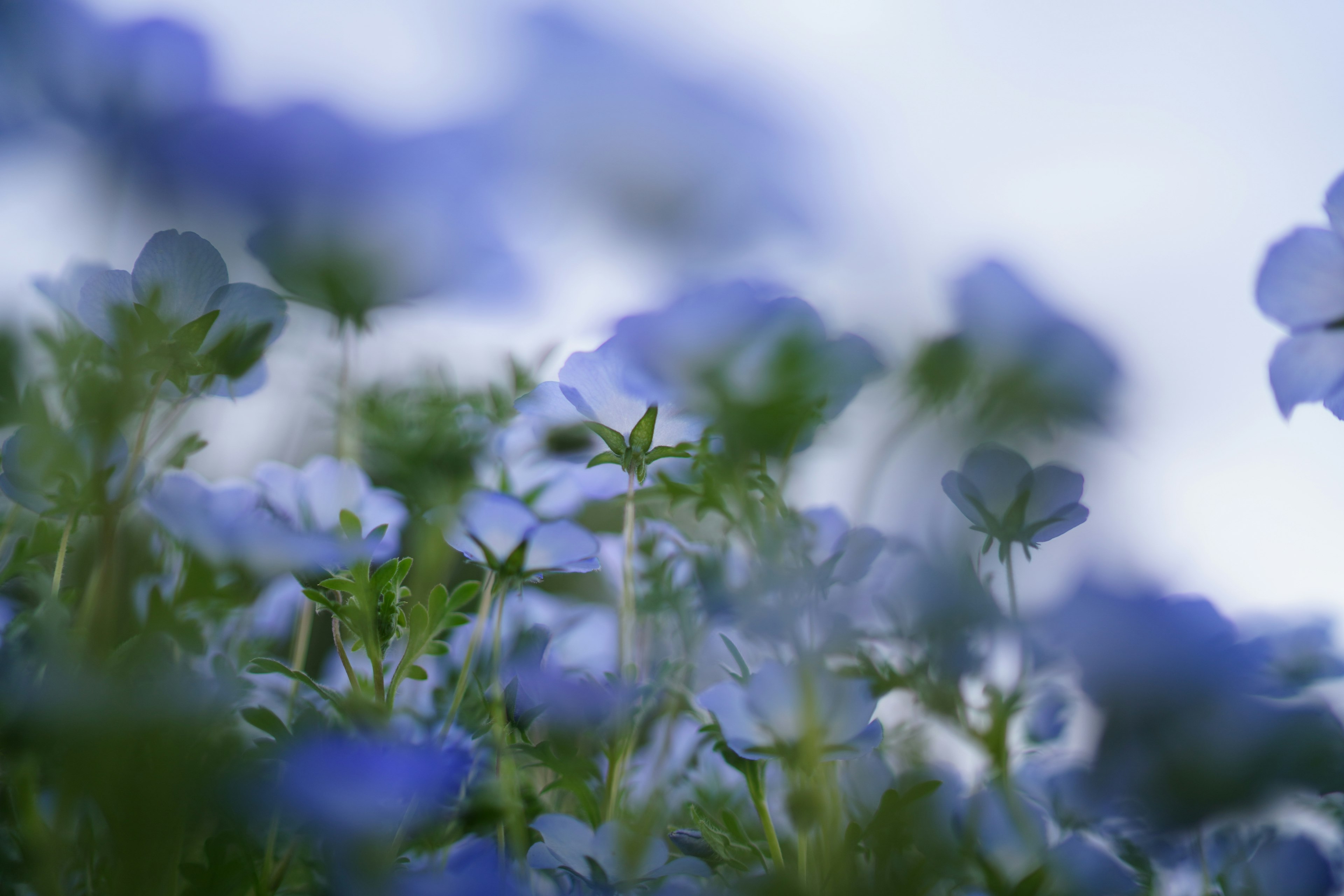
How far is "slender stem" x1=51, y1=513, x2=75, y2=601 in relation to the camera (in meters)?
0.29

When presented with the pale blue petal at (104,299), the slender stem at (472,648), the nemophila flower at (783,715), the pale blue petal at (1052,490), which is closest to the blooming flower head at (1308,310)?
the pale blue petal at (1052,490)

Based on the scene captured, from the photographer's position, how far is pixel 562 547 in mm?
394

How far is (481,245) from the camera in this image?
0.39m

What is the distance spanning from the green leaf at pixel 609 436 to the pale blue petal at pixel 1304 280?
285 mm

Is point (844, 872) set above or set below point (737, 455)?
below

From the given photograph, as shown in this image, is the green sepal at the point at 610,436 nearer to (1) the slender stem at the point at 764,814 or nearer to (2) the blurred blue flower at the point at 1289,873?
(1) the slender stem at the point at 764,814

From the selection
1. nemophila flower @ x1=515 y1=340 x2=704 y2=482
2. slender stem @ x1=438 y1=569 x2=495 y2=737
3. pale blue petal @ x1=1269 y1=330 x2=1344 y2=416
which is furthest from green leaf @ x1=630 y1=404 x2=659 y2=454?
pale blue petal @ x1=1269 y1=330 x2=1344 y2=416

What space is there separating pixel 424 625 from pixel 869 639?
192mm

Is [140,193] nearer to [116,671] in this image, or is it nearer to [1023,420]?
[116,671]

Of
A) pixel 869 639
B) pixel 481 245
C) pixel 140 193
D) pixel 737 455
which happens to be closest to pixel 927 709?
pixel 869 639

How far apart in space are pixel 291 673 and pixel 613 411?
0.15 meters

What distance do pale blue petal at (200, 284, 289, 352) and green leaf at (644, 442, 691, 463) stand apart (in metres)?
0.16

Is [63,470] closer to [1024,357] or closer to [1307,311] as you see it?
[1024,357]

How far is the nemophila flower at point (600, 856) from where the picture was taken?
0.31 metres
